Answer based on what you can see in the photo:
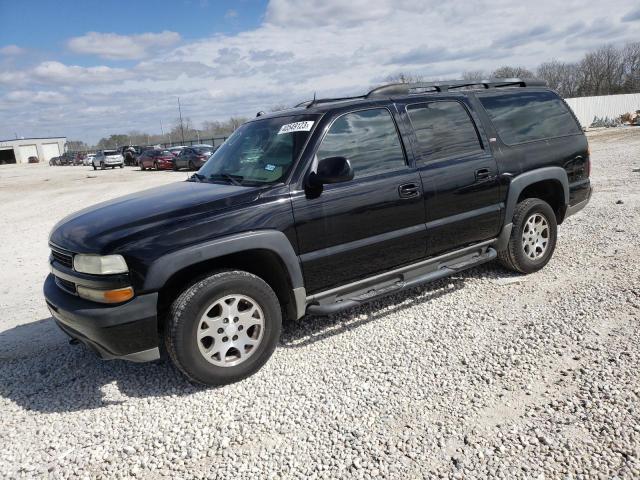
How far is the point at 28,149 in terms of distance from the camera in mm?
92938

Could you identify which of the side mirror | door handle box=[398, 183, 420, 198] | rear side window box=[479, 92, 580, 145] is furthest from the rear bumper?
the side mirror

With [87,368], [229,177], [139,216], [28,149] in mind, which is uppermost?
[28,149]

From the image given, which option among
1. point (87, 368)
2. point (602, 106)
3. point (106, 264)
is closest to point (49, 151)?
point (602, 106)

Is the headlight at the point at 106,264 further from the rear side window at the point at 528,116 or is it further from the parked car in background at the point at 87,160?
the parked car in background at the point at 87,160

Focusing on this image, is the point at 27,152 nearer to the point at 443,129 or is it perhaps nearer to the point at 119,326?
the point at 443,129

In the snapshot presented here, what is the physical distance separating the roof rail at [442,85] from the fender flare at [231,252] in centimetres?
172

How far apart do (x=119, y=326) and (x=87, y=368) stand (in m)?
1.08

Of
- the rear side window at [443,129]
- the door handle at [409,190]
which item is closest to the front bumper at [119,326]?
the door handle at [409,190]

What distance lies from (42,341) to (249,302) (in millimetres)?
2233

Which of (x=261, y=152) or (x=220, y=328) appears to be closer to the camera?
(x=220, y=328)

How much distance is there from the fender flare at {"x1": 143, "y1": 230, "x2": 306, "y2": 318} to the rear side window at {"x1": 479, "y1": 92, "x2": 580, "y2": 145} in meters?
2.61

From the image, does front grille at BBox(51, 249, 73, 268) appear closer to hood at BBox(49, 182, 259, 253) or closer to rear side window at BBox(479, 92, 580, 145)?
hood at BBox(49, 182, 259, 253)

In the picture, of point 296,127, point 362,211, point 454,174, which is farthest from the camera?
point 454,174

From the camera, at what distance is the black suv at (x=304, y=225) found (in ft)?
10.2
